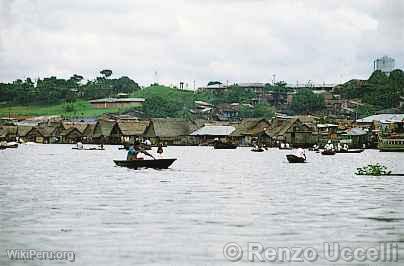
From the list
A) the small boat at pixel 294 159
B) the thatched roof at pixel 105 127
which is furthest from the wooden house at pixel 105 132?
the small boat at pixel 294 159

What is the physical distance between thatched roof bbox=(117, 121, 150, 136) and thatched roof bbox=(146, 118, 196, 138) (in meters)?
1.39

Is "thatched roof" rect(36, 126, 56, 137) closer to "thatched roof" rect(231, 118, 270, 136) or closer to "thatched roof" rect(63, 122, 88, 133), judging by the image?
"thatched roof" rect(63, 122, 88, 133)

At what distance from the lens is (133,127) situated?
94125 millimetres

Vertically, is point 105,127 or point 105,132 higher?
point 105,127

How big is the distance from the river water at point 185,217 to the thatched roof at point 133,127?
212 ft

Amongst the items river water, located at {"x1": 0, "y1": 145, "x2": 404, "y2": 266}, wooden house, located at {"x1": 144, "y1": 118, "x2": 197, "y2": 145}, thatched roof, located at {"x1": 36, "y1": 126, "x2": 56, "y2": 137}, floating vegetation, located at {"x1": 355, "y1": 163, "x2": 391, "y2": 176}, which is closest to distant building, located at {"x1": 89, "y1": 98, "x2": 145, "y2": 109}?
thatched roof, located at {"x1": 36, "y1": 126, "x2": 56, "y2": 137}

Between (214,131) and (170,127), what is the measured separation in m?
4.87

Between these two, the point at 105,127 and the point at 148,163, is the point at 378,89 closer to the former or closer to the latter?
the point at 105,127

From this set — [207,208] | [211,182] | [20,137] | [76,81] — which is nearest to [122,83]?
[76,81]

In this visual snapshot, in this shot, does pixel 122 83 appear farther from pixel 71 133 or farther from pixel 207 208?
pixel 207 208

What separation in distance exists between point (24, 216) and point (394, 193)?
1137cm

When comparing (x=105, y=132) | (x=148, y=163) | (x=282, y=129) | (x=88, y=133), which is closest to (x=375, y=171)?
(x=148, y=163)

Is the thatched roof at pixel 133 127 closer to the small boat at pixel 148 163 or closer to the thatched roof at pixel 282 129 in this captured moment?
the thatched roof at pixel 282 129

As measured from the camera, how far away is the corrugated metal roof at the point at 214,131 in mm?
92625
